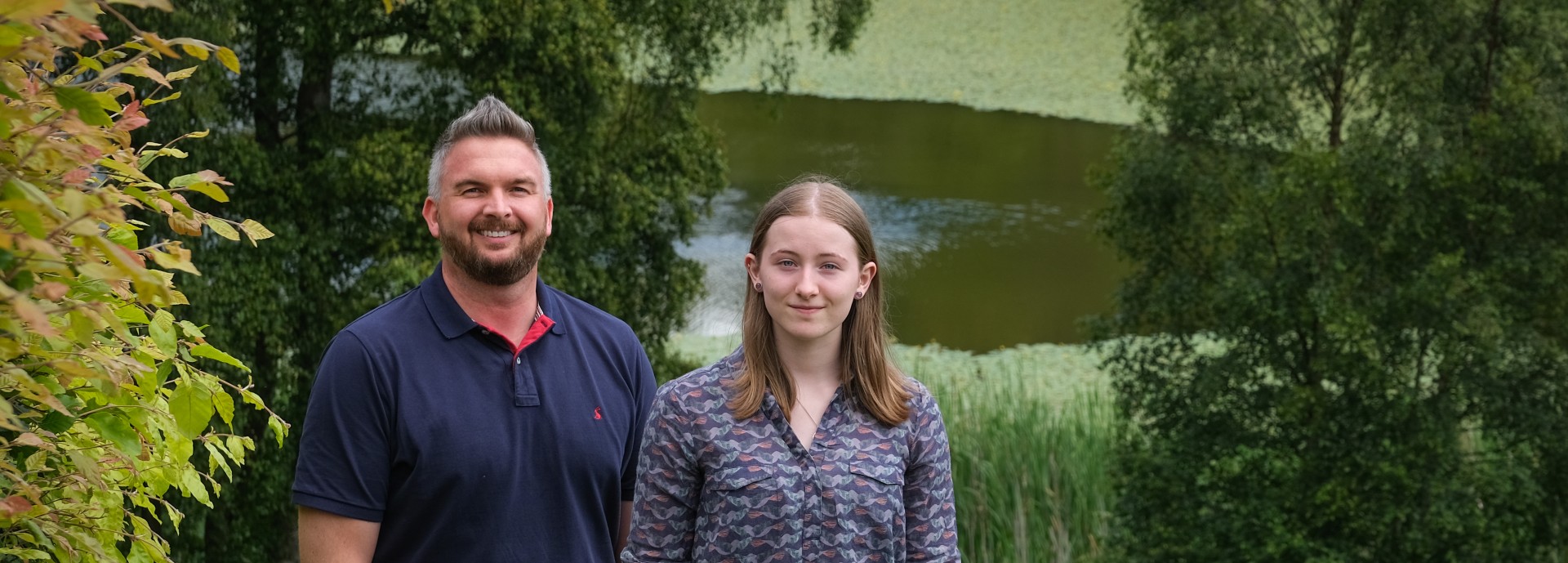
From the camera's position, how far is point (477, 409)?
7.00ft

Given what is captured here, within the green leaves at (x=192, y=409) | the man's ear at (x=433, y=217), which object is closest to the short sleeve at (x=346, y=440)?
the man's ear at (x=433, y=217)

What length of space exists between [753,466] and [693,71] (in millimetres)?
8960

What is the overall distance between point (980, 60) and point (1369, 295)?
20.4 m

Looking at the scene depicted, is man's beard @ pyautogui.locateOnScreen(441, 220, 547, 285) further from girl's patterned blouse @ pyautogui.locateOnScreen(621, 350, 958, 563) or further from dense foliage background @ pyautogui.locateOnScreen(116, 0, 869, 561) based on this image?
dense foliage background @ pyautogui.locateOnScreen(116, 0, 869, 561)

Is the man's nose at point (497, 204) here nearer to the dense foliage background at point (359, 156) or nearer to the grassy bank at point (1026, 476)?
the grassy bank at point (1026, 476)

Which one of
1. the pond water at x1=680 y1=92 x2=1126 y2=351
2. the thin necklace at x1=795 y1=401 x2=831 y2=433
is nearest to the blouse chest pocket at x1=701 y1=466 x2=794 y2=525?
the thin necklace at x1=795 y1=401 x2=831 y2=433

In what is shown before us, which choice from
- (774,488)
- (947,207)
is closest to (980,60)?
(947,207)

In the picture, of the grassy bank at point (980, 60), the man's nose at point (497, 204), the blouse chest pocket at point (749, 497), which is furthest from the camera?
the grassy bank at point (980, 60)

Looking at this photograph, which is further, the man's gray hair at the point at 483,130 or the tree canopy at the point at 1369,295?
the tree canopy at the point at 1369,295

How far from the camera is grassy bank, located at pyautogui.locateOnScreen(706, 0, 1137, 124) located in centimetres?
2623

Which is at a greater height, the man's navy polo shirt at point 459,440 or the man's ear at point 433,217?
the man's ear at point 433,217

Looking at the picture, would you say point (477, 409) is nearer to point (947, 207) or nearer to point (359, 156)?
point (359, 156)

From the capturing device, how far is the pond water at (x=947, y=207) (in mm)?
14273

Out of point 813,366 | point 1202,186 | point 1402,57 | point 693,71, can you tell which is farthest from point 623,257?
point 813,366
